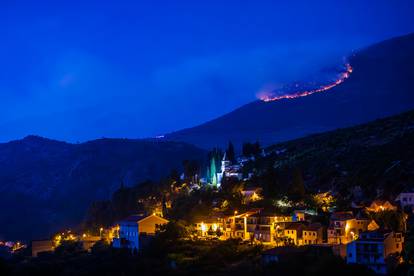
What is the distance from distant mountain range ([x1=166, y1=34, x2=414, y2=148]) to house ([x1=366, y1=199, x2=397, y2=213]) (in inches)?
3350

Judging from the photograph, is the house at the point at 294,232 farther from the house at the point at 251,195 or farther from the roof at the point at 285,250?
the house at the point at 251,195

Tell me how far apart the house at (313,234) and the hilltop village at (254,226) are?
0.07 meters

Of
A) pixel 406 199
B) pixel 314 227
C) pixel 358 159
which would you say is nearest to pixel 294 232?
pixel 314 227

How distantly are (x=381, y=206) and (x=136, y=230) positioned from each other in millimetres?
19762

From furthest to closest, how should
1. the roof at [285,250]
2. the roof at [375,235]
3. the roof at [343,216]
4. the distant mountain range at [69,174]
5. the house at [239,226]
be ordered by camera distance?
the distant mountain range at [69,174], the house at [239,226], the roof at [343,216], the roof at [285,250], the roof at [375,235]

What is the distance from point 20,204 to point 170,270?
95948mm

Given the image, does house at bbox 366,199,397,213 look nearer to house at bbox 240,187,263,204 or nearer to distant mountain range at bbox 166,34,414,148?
house at bbox 240,187,263,204

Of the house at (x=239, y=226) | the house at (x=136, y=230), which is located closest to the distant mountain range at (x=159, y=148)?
the house at (x=136, y=230)

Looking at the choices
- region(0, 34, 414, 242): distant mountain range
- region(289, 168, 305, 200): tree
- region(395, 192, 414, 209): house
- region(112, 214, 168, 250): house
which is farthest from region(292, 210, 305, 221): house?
region(0, 34, 414, 242): distant mountain range

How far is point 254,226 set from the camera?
4503 centimetres

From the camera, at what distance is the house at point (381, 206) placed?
40812mm

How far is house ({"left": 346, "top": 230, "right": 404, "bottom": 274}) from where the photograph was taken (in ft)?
105

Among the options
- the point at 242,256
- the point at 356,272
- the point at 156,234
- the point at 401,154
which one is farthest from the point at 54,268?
the point at 401,154

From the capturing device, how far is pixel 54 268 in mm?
45375
